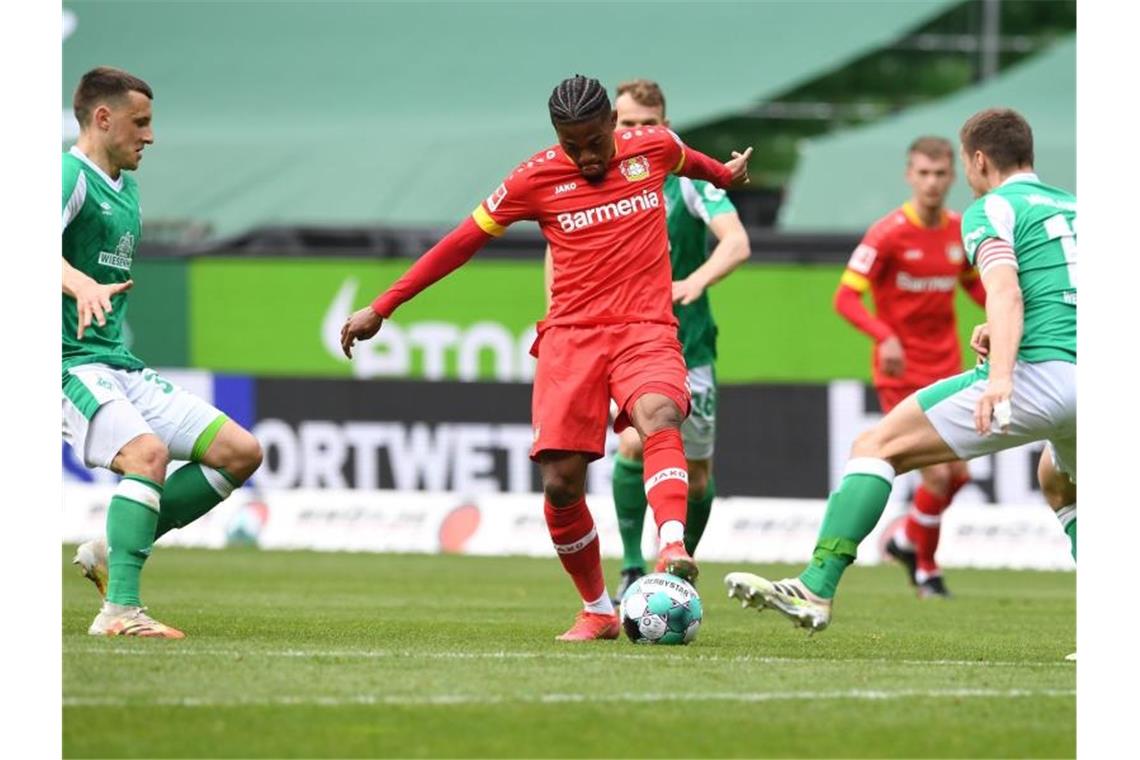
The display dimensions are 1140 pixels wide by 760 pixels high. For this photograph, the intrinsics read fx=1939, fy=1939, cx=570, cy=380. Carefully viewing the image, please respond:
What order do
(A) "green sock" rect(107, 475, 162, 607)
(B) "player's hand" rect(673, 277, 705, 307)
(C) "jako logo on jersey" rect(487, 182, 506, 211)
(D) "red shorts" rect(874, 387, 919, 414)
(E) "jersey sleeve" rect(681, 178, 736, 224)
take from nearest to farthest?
(A) "green sock" rect(107, 475, 162, 607) → (C) "jako logo on jersey" rect(487, 182, 506, 211) → (B) "player's hand" rect(673, 277, 705, 307) → (E) "jersey sleeve" rect(681, 178, 736, 224) → (D) "red shorts" rect(874, 387, 919, 414)

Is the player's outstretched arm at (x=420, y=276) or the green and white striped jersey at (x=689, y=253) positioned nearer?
the player's outstretched arm at (x=420, y=276)

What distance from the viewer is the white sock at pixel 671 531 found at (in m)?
7.30

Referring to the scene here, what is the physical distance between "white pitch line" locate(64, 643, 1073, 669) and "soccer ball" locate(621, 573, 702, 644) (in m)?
0.34

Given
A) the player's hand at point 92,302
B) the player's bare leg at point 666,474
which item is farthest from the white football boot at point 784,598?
the player's hand at point 92,302

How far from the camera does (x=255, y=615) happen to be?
927 cm

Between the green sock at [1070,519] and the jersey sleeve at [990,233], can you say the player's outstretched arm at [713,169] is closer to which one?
the jersey sleeve at [990,233]

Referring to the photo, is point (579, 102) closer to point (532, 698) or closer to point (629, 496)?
point (532, 698)

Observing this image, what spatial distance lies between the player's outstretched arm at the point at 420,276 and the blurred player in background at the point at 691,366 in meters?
1.85

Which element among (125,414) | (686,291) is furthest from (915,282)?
(125,414)

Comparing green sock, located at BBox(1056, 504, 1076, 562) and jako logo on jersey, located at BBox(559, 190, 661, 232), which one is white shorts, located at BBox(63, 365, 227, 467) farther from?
green sock, located at BBox(1056, 504, 1076, 562)

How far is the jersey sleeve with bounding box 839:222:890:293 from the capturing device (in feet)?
41.1

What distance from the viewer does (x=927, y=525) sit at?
12.4 meters

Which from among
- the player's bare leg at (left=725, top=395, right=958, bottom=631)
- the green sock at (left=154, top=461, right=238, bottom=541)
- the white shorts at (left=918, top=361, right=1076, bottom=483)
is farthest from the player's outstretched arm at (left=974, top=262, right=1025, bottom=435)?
the green sock at (left=154, top=461, right=238, bottom=541)
